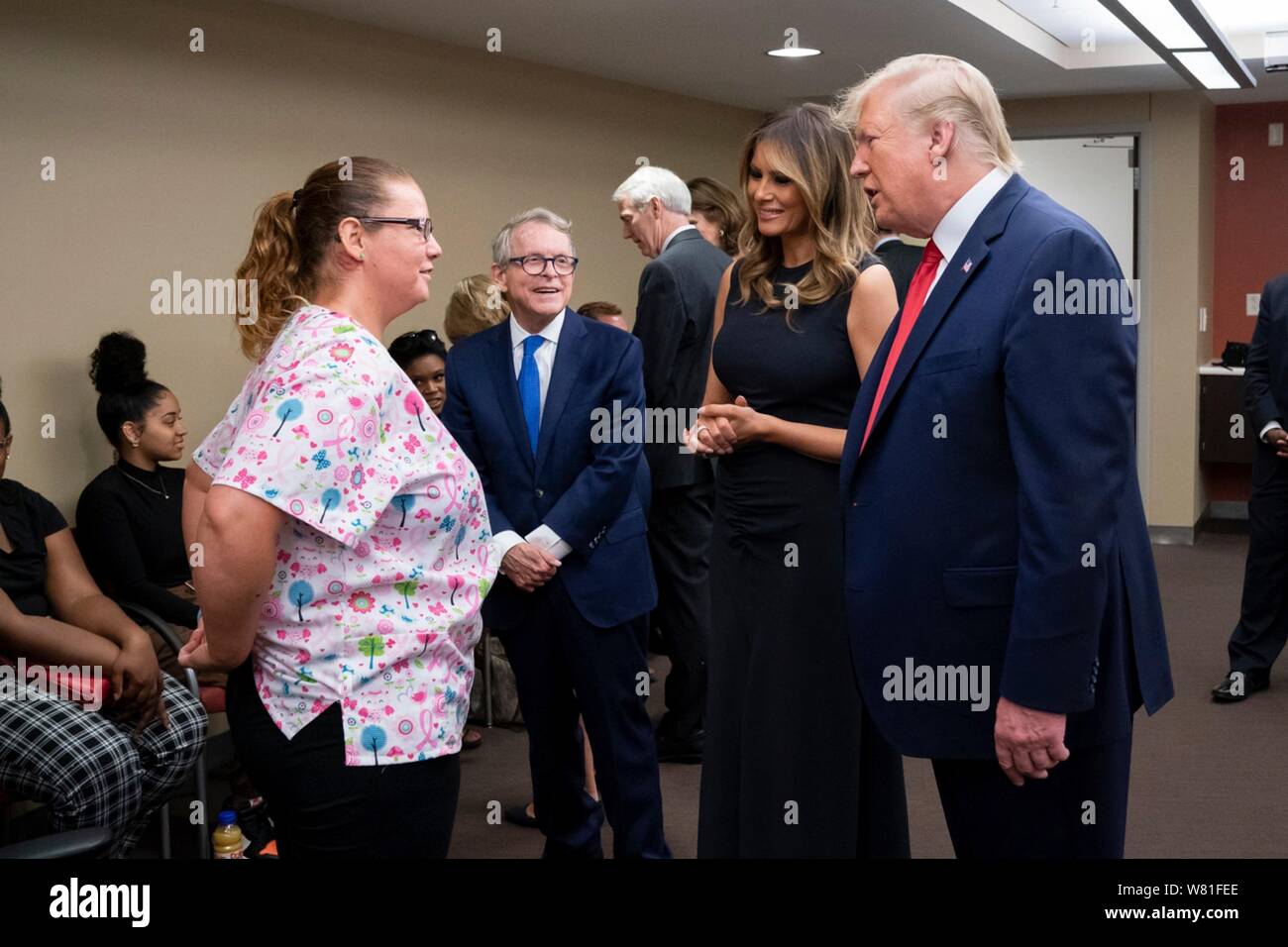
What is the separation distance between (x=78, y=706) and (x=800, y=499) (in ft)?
5.65

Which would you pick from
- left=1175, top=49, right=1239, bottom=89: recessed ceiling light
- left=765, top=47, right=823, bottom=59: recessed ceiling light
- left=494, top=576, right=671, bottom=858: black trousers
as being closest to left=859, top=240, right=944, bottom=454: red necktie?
left=494, top=576, right=671, bottom=858: black trousers

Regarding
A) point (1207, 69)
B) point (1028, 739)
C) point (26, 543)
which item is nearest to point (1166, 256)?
point (1207, 69)

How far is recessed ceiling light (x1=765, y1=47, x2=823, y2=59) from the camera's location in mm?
6426

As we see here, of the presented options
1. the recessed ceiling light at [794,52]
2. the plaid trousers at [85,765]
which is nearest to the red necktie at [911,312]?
the plaid trousers at [85,765]

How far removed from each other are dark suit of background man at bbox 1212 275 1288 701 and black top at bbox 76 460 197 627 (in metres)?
3.82

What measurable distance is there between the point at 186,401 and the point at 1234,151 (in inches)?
304

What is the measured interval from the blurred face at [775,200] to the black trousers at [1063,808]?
44.5 inches

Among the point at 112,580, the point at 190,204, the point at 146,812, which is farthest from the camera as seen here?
the point at 190,204

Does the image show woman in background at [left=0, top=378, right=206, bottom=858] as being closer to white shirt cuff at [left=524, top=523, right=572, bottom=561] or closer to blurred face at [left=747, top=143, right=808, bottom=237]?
white shirt cuff at [left=524, top=523, right=572, bottom=561]

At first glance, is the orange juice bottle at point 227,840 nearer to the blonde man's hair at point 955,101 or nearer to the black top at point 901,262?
the black top at point 901,262

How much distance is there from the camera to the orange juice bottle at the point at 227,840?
346 cm
